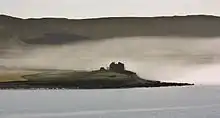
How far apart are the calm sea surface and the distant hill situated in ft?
0.67

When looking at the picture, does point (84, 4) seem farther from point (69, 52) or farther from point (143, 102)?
point (143, 102)

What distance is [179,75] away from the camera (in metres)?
1.52

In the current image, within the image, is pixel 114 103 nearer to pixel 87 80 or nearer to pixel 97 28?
pixel 87 80

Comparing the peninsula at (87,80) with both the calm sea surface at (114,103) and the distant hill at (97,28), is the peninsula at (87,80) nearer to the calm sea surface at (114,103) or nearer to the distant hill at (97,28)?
the calm sea surface at (114,103)

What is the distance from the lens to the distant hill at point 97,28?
1475mm

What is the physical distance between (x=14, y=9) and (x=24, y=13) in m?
0.04

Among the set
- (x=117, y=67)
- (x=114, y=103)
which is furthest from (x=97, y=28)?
(x=114, y=103)

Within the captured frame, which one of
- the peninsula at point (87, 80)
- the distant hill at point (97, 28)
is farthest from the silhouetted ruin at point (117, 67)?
the distant hill at point (97, 28)

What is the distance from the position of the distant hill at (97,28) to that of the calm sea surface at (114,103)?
0.67ft

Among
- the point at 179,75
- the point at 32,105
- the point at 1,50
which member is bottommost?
the point at 32,105

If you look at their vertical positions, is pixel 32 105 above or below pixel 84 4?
below

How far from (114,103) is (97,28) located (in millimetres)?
291

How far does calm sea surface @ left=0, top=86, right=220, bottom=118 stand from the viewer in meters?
1.42

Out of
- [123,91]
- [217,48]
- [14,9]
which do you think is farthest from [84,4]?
[217,48]
